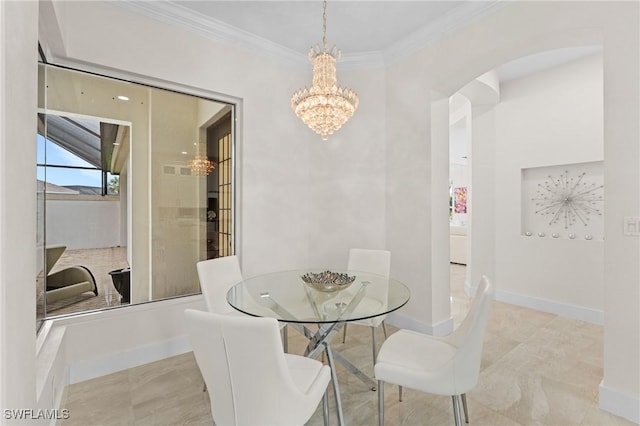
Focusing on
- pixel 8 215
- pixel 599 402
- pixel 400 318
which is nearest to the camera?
pixel 8 215

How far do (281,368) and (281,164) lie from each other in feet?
8.32

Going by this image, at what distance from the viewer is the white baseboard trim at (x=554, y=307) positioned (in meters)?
3.51

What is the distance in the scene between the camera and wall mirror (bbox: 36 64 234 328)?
231cm

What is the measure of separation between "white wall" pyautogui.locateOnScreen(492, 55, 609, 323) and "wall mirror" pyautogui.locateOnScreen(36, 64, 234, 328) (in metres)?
3.68

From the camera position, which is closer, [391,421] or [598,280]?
[391,421]

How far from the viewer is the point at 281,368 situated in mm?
1188

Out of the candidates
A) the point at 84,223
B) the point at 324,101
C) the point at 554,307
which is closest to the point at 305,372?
the point at 324,101

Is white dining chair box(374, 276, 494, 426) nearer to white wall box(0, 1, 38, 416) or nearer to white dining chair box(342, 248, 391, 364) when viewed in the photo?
white dining chair box(342, 248, 391, 364)

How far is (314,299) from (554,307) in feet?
11.5

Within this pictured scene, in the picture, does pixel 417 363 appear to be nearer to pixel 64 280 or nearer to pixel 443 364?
pixel 443 364

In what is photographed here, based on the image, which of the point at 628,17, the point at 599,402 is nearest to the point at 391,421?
the point at 599,402

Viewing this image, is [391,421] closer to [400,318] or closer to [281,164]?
[400,318]

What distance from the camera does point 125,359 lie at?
2.52 meters

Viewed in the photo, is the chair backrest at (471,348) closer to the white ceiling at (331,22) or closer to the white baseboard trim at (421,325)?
the white baseboard trim at (421,325)
